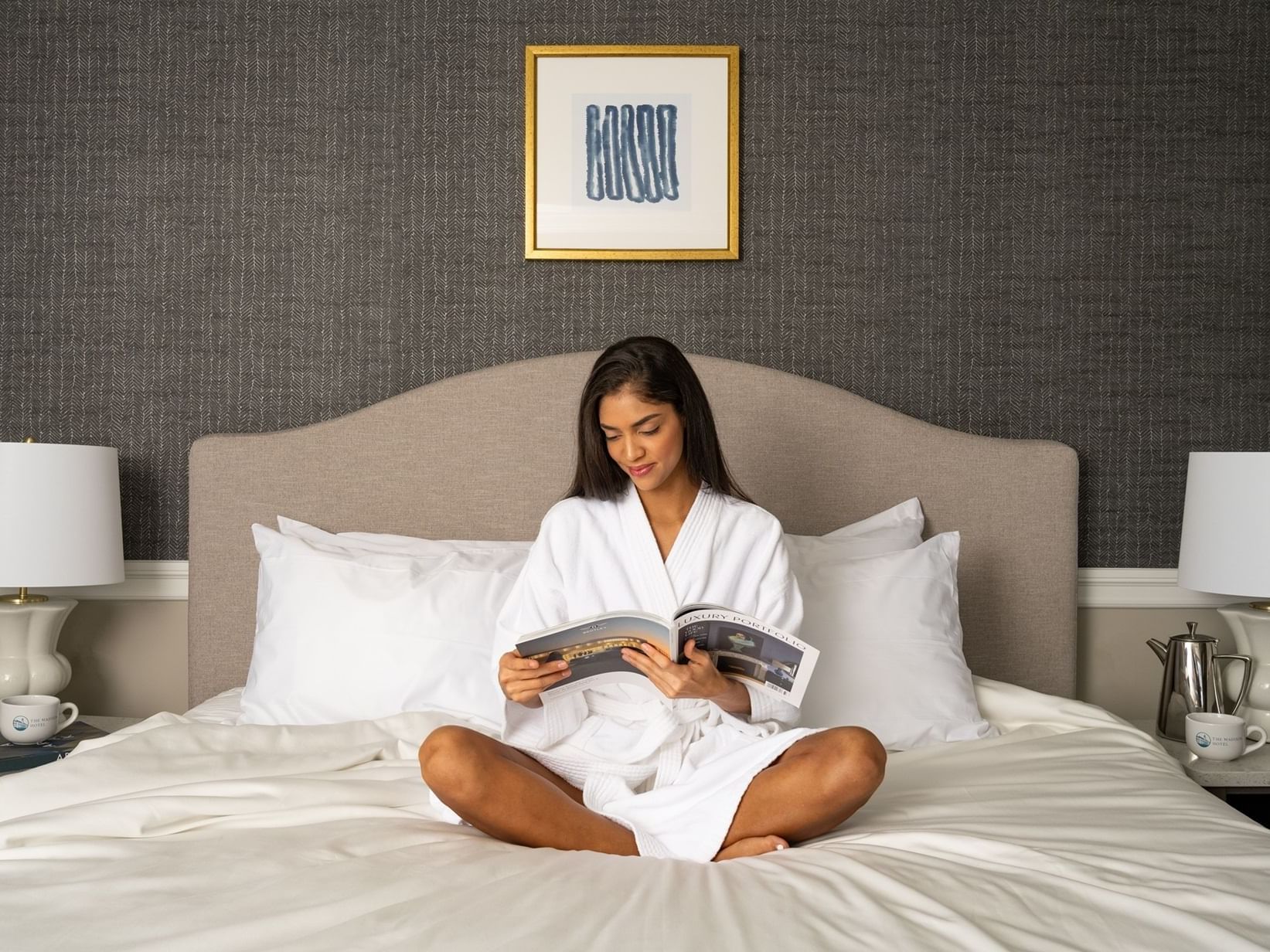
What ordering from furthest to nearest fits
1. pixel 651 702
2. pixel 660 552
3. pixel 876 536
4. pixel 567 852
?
pixel 876 536
pixel 660 552
pixel 651 702
pixel 567 852

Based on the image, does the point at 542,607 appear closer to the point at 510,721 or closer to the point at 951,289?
the point at 510,721

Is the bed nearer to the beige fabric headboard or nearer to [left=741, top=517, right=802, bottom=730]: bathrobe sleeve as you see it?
the beige fabric headboard

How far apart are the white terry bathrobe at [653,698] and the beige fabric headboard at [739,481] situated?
580mm

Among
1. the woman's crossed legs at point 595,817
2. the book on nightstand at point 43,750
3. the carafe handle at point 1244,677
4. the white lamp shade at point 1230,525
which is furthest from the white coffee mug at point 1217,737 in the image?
the book on nightstand at point 43,750

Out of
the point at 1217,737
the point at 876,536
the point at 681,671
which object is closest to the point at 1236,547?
the point at 1217,737

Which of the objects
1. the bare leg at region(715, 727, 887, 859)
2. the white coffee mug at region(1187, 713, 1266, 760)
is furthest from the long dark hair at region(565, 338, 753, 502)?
the white coffee mug at region(1187, 713, 1266, 760)

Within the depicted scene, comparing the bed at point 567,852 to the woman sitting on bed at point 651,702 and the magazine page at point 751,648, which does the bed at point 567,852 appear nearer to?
the woman sitting on bed at point 651,702

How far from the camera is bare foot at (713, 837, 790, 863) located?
1435 mm

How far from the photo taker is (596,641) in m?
1.54

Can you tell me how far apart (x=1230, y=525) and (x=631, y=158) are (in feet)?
5.37

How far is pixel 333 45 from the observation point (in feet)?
8.44

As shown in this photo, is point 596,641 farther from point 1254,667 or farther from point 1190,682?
point 1254,667

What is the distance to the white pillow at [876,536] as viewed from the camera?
2287mm

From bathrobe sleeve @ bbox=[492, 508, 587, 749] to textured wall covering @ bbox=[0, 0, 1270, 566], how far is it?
2.85 feet
